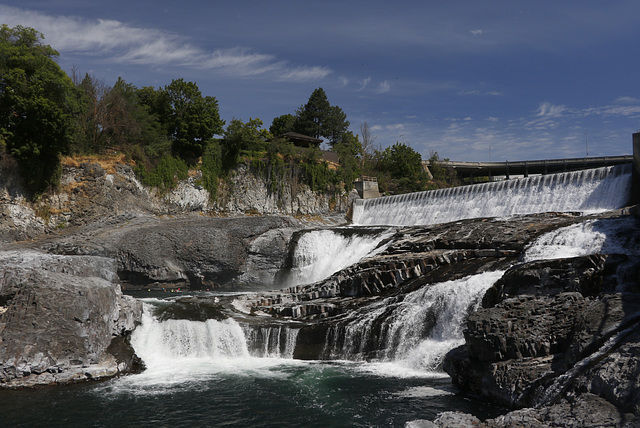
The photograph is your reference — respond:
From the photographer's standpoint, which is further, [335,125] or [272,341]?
[335,125]

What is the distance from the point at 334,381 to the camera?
10555 millimetres

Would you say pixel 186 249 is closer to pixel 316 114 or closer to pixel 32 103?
pixel 32 103

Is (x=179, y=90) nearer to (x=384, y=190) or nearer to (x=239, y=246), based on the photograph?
(x=239, y=246)

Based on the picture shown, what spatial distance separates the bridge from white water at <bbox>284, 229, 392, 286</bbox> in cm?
2855

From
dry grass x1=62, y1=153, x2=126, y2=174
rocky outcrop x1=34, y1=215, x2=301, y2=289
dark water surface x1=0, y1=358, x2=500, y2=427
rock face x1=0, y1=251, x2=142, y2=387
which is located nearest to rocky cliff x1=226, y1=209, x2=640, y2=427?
dark water surface x1=0, y1=358, x2=500, y2=427

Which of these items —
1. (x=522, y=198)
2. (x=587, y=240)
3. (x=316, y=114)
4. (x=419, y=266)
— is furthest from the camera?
(x=316, y=114)

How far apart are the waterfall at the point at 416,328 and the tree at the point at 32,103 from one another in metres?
20.0

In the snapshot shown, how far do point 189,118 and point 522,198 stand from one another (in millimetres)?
22791

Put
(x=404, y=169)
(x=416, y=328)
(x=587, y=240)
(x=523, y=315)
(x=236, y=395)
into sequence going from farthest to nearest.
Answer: (x=404, y=169) < (x=587, y=240) < (x=416, y=328) < (x=236, y=395) < (x=523, y=315)

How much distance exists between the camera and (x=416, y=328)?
12359 mm

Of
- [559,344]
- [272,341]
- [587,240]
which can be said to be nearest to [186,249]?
[272,341]

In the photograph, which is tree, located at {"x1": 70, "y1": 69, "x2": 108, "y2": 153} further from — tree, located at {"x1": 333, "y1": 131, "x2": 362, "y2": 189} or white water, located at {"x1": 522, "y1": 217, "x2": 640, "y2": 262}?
white water, located at {"x1": 522, "y1": 217, "x2": 640, "y2": 262}

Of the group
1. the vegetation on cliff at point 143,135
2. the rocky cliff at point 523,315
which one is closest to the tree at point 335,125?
the vegetation on cliff at point 143,135

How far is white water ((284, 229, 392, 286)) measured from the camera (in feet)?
72.9
